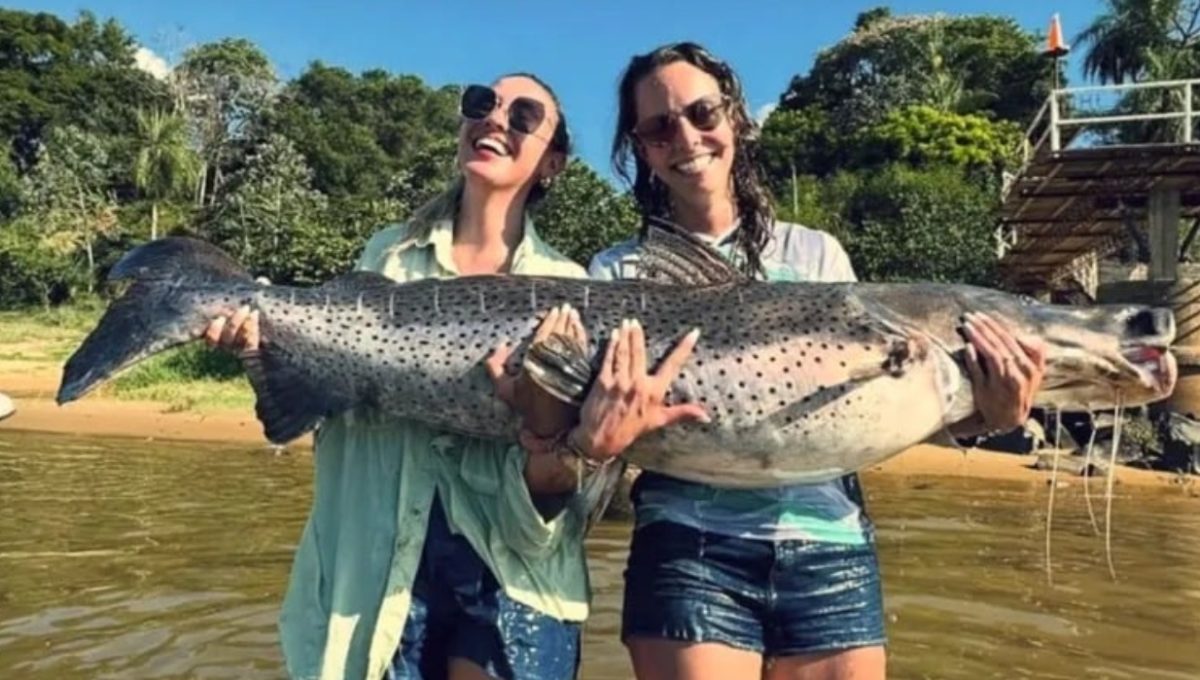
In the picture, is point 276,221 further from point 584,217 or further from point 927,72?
point 927,72

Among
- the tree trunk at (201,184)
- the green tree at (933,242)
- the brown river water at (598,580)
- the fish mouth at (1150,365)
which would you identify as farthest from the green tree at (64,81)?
the fish mouth at (1150,365)

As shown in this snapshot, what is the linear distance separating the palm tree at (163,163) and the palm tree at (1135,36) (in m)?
29.1

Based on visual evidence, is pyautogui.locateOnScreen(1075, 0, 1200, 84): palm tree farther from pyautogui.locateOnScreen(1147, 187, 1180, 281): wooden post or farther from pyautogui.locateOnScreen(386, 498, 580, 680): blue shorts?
pyautogui.locateOnScreen(386, 498, 580, 680): blue shorts

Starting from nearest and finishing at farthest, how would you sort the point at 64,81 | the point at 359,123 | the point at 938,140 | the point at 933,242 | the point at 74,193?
the point at 933,242 < the point at 938,140 < the point at 74,193 < the point at 64,81 < the point at 359,123

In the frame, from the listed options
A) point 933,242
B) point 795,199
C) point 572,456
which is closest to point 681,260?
point 572,456

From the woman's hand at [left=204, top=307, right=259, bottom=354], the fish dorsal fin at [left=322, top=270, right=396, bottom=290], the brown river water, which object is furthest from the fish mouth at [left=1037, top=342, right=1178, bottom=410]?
the brown river water

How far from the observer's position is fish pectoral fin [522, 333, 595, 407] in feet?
9.66

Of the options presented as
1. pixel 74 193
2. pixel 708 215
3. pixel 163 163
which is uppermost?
pixel 163 163

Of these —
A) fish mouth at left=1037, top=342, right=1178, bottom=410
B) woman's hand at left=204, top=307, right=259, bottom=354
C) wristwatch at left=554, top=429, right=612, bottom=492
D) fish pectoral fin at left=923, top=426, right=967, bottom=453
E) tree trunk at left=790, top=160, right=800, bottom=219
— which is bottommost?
wristwatch at left=554, top=429, right=612, bottom=492

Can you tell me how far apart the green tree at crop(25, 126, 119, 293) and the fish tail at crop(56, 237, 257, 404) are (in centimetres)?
3257

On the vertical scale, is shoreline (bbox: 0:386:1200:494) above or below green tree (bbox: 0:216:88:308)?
below

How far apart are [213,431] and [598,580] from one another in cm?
1201

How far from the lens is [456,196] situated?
3.38m

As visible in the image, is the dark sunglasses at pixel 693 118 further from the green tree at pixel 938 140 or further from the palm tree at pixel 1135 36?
the palm tree at pixel 1135 36
